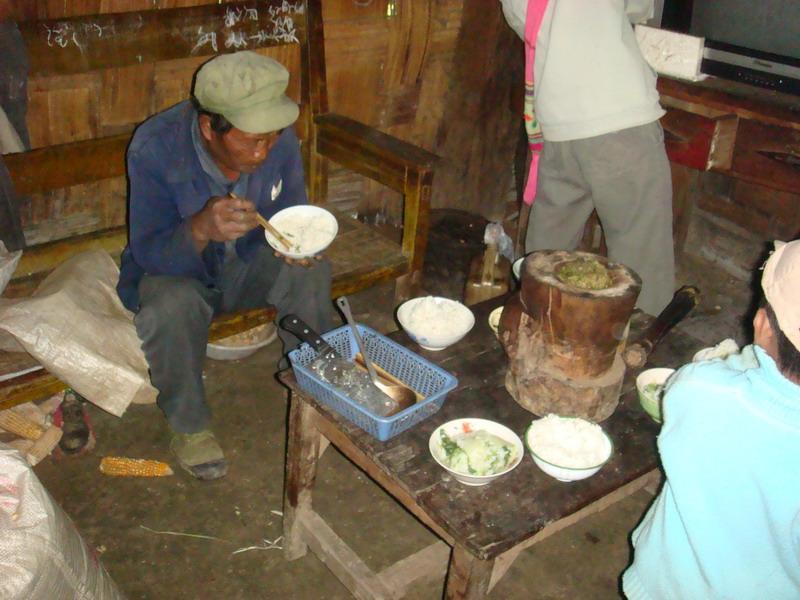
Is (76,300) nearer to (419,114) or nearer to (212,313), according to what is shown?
(212,313)

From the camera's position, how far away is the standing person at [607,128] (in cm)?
286

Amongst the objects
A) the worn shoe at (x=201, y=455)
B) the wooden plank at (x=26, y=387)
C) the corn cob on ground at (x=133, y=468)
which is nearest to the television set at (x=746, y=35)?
the worn shoe at (x=201, y=455)

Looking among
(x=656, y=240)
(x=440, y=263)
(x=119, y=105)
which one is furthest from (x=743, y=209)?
(x=119, y=105)

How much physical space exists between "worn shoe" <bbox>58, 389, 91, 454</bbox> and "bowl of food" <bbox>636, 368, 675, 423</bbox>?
2098 millimetres

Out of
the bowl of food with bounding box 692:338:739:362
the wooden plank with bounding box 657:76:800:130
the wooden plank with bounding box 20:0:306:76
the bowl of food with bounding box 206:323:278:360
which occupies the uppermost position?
the wooden plank with bounding box 20:0:306:76

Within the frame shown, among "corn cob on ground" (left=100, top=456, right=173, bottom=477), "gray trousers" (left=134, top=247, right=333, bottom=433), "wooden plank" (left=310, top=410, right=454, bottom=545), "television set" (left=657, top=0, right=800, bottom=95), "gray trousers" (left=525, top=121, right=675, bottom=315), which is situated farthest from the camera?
"television set" (left=657, top=0, right=800, bottom=95)

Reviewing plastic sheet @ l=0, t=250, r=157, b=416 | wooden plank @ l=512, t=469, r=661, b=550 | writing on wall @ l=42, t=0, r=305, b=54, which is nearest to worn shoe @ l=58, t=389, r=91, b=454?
plastic sheet @ l=0, t=250, r=157, b=416

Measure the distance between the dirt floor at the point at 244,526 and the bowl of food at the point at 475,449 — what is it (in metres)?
0.78

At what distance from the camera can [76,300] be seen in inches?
103

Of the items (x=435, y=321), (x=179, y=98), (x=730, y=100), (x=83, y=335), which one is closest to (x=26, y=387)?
(x=83, y=335)

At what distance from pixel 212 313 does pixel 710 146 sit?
2.30m

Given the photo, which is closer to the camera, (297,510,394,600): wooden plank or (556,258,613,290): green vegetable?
(556,258,613,290): green vegetable

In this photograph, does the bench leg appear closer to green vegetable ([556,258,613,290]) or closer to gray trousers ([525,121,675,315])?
gray trousers ([525,121,675,315])

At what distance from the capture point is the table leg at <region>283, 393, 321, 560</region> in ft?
7.41
